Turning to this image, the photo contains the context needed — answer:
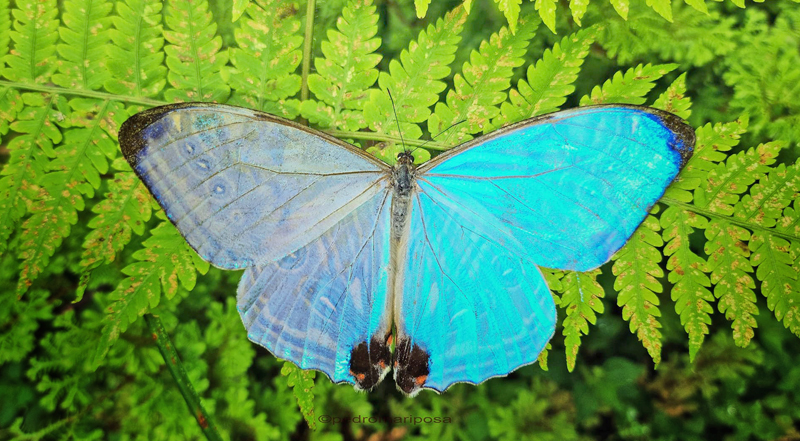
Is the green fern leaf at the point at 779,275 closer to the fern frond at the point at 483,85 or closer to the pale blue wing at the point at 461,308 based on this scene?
the pale blue wing at the point at 461,308

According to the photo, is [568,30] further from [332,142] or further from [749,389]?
[749,389]

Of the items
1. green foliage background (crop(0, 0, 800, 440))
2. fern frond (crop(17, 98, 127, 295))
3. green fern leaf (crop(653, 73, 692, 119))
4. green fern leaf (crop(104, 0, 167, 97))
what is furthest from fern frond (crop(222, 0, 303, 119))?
green fern leaf (crop(653, 73, 692, 119))

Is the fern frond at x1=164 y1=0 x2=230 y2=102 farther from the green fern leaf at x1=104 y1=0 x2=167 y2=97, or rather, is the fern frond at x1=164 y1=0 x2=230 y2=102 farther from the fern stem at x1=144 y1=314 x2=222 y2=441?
the fern stem at x1=144 y1=314 x2=222 y2=441

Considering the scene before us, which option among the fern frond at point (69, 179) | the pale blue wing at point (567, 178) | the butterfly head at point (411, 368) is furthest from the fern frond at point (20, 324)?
the pale blue wing at point (567, 178)

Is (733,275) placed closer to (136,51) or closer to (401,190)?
(401,190)

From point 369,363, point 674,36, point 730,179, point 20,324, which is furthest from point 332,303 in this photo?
point 674,36
